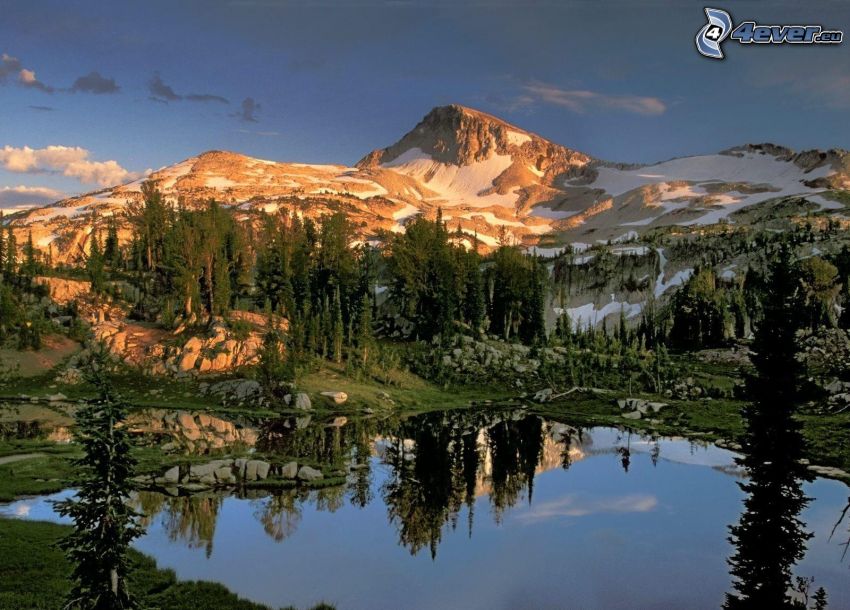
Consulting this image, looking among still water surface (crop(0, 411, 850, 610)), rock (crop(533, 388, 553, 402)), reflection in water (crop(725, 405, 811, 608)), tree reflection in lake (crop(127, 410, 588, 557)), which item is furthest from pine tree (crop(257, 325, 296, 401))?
reflection in water (crop(725, 405, 811, 608))

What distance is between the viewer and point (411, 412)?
68000 millimetres

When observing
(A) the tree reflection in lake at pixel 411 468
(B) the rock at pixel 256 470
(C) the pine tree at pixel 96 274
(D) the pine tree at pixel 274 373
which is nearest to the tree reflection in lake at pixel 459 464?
(A) the tree reflection in lake at pixel 411 468

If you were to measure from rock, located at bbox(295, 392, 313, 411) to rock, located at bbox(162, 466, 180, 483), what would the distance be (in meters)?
25.5

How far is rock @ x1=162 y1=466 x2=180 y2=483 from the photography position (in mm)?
37594

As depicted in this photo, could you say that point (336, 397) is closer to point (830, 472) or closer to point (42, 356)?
point (42, 356)

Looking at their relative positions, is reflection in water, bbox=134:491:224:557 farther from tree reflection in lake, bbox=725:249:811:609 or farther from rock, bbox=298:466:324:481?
tree reflection in lake, bbox=725:249:811:609

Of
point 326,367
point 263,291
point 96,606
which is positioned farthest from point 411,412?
point 96,606

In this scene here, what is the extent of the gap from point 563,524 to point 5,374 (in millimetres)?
66406

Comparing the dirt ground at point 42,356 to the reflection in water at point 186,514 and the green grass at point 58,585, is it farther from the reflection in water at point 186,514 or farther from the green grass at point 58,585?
the green grass at point 58,585

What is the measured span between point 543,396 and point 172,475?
51071 millimetres

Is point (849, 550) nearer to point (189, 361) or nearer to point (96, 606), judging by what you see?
point (96, 606)

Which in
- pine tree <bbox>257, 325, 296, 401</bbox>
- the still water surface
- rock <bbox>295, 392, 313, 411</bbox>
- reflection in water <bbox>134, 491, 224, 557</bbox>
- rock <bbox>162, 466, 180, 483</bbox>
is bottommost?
the still water surface

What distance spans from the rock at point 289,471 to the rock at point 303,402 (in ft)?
78.6

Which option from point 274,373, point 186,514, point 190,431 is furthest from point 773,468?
point 274,373
